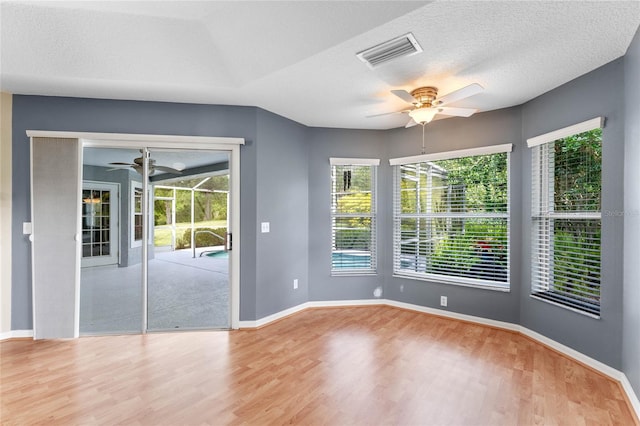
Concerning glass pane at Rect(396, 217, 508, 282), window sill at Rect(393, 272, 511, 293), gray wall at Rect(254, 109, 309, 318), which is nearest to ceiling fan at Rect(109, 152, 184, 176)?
gray wall at Rect(254, 109, 309, 318)

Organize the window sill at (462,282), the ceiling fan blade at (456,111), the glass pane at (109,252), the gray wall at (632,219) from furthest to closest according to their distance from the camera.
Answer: the window sill at (462,282), the glass pane at (109,252), the ceiling fan blade at (456,111), the gray wall at (632,219)

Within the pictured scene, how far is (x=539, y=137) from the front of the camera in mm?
3160

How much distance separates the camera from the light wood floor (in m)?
2.02

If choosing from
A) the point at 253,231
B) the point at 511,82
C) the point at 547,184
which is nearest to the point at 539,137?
the point at 547,184

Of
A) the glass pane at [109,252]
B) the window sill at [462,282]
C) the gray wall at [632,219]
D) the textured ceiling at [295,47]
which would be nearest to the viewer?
the textured ceiling at [295,47]

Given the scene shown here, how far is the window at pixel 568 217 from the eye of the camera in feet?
8.90

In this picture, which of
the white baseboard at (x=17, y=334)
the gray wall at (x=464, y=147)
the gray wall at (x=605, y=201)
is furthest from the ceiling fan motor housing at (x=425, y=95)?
the white baseboard at (x=17, y=334)

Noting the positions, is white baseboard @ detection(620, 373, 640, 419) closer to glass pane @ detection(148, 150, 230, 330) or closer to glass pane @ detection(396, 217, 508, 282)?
glass pane @ detection(396, 217, 508, 282)

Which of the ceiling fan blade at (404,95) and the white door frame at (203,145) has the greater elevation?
the ceiling fan blade at (404,95)

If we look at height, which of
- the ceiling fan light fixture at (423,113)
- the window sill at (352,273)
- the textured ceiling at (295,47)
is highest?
the textured ceiling at (295,47)

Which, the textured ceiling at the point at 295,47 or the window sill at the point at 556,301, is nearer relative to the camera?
the textured ceiling at the point at 295,47

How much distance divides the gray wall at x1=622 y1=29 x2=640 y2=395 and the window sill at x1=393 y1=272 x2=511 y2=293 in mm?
1221

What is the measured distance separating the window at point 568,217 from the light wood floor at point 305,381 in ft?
2.08

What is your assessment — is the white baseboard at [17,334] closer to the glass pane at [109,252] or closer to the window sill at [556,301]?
the glass pane at [109,252]
